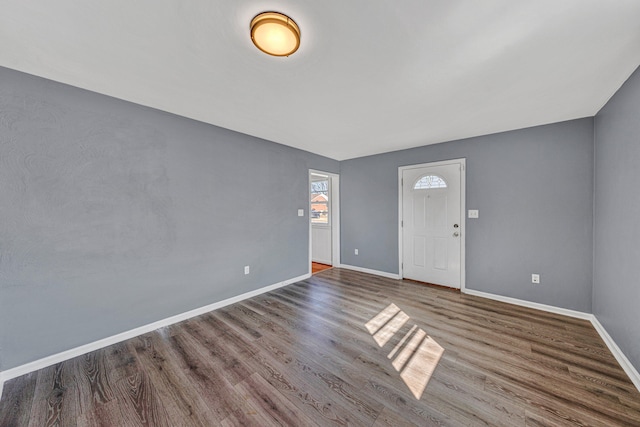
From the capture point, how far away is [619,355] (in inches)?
75.6

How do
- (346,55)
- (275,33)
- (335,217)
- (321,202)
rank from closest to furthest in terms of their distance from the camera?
(275,33) → (346,55) → (335,217) → (321,202)

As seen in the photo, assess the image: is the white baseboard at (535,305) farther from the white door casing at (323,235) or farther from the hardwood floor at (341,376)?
the white door casing at (323,235)

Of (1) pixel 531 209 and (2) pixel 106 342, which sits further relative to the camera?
(1) pixel 531 209

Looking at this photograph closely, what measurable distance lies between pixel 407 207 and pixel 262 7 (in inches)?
138

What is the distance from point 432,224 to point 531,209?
1216 mm

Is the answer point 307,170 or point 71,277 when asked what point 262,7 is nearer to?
point 71,277

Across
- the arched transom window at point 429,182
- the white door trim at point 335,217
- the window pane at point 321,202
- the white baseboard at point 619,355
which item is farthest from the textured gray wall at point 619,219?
the window pane at point 321,202

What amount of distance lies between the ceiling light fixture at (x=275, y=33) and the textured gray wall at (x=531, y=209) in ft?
10.1

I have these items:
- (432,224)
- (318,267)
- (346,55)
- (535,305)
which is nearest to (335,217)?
(318,267)

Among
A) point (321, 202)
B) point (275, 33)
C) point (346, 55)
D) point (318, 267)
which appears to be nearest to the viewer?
point (275, 33)

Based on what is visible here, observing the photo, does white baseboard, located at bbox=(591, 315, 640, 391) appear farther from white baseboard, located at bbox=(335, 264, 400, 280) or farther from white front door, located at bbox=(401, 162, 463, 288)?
white baseboard, located at bbox=(335, 264, 400, 280)

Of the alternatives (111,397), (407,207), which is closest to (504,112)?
(407,207)

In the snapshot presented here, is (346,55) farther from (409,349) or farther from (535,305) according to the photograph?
(535,305)

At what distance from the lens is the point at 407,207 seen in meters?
4.03
